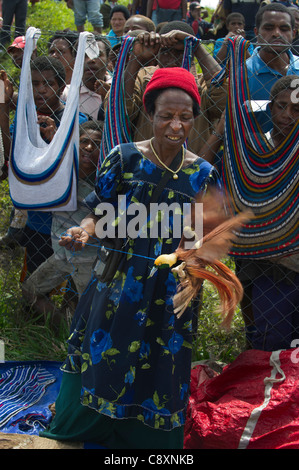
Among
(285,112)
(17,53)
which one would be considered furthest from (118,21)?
(285,112)

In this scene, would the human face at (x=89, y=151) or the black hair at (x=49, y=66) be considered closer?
the human face at (x=89, y=151)

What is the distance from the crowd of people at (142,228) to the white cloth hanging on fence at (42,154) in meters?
0.11

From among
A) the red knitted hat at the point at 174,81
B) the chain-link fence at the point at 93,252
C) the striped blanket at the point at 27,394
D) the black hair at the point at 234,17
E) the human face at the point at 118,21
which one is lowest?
the striped blanket at the point at 27,394

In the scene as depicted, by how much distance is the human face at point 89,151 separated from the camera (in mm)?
3639

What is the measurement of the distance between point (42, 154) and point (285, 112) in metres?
1.47

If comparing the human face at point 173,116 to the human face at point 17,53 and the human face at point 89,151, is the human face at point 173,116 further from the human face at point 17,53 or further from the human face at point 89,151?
the human face at point 17,53

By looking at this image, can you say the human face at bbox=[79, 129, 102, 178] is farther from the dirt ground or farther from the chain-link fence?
the dirt ground

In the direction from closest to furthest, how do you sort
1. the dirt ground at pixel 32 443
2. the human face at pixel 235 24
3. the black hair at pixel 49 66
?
the dirt ground at pixel 32 443 < the black hair at pixel 49 66 < the human face at pixel 235 24

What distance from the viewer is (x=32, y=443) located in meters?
2.76

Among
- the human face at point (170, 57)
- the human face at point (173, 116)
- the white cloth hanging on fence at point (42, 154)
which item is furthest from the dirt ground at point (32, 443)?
the human face at point (170, 57)

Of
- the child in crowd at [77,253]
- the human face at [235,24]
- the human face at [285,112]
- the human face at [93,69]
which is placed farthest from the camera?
the human face at [235,24]

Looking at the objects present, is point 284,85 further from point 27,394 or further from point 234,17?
point 234,17

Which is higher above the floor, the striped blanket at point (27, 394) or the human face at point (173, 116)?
the human face at point (173, 116)

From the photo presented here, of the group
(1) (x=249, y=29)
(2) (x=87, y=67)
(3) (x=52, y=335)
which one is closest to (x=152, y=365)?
(3) (x=52, y=335)
